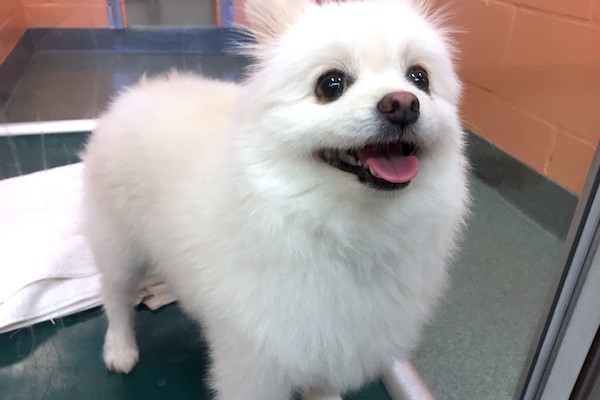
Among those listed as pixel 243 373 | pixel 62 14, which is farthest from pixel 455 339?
pixel 62 14

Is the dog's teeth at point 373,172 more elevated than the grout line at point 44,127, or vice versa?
the dog's teeth at point 373,172

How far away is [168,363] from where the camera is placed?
161 centimetres

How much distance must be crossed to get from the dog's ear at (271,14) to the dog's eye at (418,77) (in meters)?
0.23

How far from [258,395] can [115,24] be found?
224 cm

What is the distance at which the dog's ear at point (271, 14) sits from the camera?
41.6 inches

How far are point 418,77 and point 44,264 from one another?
130 centimetres

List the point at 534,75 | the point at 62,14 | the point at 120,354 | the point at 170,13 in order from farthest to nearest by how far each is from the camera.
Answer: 1. the point at 62,14
2. the point at 170,13
3. the point at 534,75
4. the point at 120,354

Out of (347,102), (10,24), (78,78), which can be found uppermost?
(347,102)

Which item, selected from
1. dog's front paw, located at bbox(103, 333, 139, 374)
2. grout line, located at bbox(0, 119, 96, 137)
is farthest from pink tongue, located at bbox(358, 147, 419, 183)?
grout line, located at bbox(0, 119, 96, 137)

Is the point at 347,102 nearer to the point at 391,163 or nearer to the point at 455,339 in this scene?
the point at 391,163

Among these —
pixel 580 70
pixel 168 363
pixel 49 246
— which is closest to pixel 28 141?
pixel 49 246

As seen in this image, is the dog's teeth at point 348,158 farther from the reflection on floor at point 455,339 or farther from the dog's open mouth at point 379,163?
the reflection on floor at point 455,339

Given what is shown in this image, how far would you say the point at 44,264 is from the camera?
179 cm

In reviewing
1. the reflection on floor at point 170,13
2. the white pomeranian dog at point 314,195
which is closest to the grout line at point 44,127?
the reflection on floor at point 170,13
